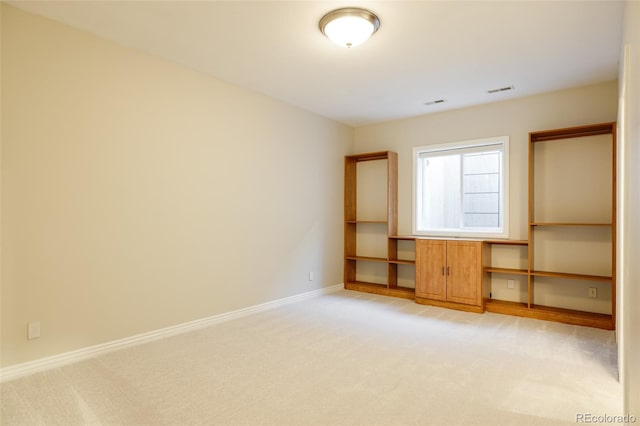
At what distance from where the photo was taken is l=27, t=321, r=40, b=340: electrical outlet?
8.95 feet

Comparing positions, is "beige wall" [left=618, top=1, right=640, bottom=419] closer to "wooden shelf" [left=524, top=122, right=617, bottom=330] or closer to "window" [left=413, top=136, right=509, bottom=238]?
"wooden shelf" [left=524, top=122, right=617, bottom=330]

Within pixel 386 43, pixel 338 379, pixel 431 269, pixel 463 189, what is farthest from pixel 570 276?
pixel 386 43

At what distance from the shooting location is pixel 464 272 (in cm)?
459

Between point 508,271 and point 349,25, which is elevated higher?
point 349,25

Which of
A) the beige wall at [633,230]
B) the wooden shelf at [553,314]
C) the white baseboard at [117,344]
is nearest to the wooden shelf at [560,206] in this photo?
the wooden shelf at [553,314]

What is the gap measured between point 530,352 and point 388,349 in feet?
4.09

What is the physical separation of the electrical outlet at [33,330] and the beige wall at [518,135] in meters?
4.60

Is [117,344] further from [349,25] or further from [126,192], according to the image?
[349,25]

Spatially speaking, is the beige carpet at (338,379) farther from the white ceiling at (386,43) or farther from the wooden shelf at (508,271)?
the white ceiling at (386,43)

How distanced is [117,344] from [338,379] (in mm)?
2036

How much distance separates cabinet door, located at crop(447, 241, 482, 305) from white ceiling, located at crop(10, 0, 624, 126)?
1.95 m

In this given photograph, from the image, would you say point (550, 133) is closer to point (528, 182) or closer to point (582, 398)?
point (528, 182)

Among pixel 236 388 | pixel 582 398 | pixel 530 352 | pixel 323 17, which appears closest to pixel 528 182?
pixel 530 352

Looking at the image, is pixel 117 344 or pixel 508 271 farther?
pixel 508 271
